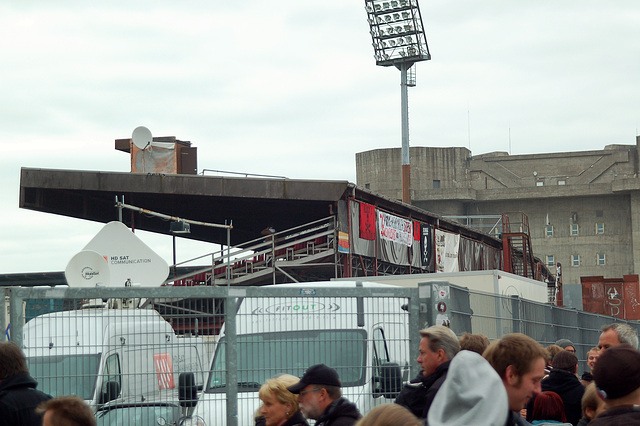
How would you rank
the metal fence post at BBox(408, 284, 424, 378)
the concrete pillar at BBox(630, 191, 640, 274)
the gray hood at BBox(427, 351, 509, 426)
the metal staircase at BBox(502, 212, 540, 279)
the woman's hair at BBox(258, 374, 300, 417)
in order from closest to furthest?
the gray hood at BBox(427, 351, 509, 426) → the woman's hair at BBox(258, 374, 300, 417) → the metal fence post at BBox(408, 284, 424, 378) → the metal staircase at BBox(502, 212, 540, 279) → the concrete pillar at BBox(630, 191, 640, 274)

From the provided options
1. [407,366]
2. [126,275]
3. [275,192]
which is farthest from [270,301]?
[275,192]

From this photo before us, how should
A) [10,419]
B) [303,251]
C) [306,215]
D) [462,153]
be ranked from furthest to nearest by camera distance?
[462,153] < [306,215] < [303,251] < [10,419]

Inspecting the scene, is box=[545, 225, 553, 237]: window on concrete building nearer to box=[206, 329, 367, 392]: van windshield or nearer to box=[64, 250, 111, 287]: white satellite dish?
box=[64, 250, 111, 287]: white satellite dish

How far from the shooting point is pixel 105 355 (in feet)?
25.6

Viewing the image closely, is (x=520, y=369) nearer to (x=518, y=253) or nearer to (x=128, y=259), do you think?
(x=128, y=259)

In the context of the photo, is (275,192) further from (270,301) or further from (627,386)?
(627,386)

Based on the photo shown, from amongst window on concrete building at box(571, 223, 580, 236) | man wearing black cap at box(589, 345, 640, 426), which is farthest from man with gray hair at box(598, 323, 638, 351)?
window on concrete building at box(571, 223, 580, 236)

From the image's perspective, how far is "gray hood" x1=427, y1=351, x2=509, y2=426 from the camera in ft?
10.8

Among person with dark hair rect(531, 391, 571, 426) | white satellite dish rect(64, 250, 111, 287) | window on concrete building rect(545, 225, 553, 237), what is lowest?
person with dark hair rect(531, 391, 571, 426)

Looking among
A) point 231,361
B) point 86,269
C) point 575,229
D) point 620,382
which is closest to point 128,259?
point 86,269

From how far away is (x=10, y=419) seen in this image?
545 cm

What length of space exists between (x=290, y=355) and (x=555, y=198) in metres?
88.2

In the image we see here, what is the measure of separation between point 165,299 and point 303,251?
32.1m

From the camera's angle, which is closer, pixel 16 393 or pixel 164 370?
pixel 16 393
